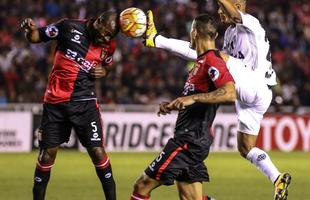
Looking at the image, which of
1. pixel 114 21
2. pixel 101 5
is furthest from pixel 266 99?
pixel 101 5

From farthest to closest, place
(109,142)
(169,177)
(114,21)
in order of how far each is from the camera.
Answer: (109,142) < (114,21) < (169,177)

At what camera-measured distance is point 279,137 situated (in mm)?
19953

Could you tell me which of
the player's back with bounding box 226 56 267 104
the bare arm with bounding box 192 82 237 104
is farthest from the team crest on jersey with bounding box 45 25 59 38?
the bare arm with bounding box 192 82 237 104

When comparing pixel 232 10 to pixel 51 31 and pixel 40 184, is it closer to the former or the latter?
pixel 51 31

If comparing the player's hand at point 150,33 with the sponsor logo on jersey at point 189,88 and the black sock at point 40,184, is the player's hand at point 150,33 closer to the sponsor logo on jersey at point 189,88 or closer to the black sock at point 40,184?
the sponsor logo on jersey at point 189,88

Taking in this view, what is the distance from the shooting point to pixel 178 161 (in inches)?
291

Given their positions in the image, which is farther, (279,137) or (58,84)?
(279,137)

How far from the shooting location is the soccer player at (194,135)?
24.0ft

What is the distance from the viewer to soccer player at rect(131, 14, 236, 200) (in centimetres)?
733

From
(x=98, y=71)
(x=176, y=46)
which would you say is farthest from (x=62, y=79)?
(x=176, y=46)

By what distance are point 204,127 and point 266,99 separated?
2.54 meters

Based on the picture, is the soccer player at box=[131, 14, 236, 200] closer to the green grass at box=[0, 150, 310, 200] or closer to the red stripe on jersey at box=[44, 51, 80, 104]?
the red stripe on jersey at box=[44, 51, 80, 104]

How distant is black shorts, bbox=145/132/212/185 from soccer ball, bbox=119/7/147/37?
1714 mm

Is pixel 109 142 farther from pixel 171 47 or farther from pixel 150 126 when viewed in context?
pixel 171 47
